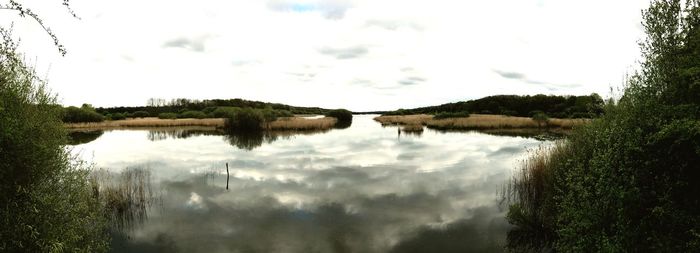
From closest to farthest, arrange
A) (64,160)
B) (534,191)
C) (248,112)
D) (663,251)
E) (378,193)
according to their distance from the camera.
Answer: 1. (663,251)
2. (64,160)
3. (534,191)
4. (378,193)
5. (248,112)

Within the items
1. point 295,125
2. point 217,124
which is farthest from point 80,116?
point 295,125

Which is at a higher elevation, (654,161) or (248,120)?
(654,161)

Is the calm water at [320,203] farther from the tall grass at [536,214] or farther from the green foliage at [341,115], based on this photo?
the green foliage at [341,115]

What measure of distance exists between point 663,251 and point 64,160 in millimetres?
16556

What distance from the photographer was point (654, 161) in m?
10.1

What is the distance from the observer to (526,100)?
13362 centimetres

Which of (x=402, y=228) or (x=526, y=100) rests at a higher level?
(x=526, y=100)

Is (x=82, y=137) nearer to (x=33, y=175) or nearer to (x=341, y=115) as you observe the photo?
(x=33, y=175)

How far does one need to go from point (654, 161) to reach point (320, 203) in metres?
14.2

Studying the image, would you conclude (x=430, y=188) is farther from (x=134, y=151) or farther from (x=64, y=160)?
(x=134, y=151)

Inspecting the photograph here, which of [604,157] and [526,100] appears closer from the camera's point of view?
[604,157]

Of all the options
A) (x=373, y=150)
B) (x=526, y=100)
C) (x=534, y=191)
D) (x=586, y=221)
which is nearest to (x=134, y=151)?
(x=373, y=150)

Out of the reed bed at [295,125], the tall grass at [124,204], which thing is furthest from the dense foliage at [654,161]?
the reed bed at [295,125]

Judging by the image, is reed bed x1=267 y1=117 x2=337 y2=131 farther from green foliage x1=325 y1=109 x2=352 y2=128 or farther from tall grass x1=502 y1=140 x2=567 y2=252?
tall grass x1=502 y1=140 x2=567 y2=252
